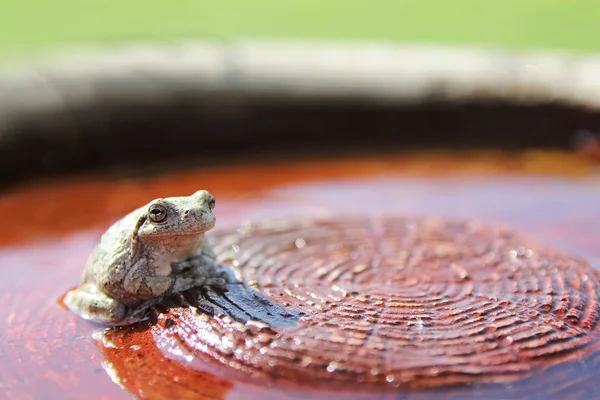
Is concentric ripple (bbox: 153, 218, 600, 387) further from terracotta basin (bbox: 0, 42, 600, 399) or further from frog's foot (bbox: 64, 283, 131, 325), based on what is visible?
frog's foot (bbox: 64, 283, 131, 325)

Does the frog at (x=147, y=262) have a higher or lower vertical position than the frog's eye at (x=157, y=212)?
lower

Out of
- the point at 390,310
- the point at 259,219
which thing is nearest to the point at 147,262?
the point at 390,310

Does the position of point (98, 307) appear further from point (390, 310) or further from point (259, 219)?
point (259, 219)

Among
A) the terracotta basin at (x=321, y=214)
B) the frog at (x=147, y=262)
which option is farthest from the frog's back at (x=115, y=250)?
the terracotta basin at (x=321, y=214)

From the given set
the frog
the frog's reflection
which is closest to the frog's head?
the frog

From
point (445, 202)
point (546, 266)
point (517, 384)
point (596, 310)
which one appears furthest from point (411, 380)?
point (445, 202)

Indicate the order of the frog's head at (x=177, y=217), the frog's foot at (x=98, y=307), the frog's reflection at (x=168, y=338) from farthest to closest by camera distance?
the frog's foot at (x=98, y=307) → the frog's head at (x=177, y=217) → the frog's reflection at (x=168, y=338)

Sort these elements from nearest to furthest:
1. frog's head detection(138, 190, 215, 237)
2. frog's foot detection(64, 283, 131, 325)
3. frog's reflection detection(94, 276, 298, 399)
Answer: frog's reflection detection(94, 276, 298, 399) < frog's head detection(138, 190, 215, 237) < frog's foot detection(64, 283, 131, 325)

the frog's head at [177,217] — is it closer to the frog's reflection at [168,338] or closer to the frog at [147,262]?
the frog at [147,262]

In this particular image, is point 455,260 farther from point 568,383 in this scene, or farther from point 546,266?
point 568,383
